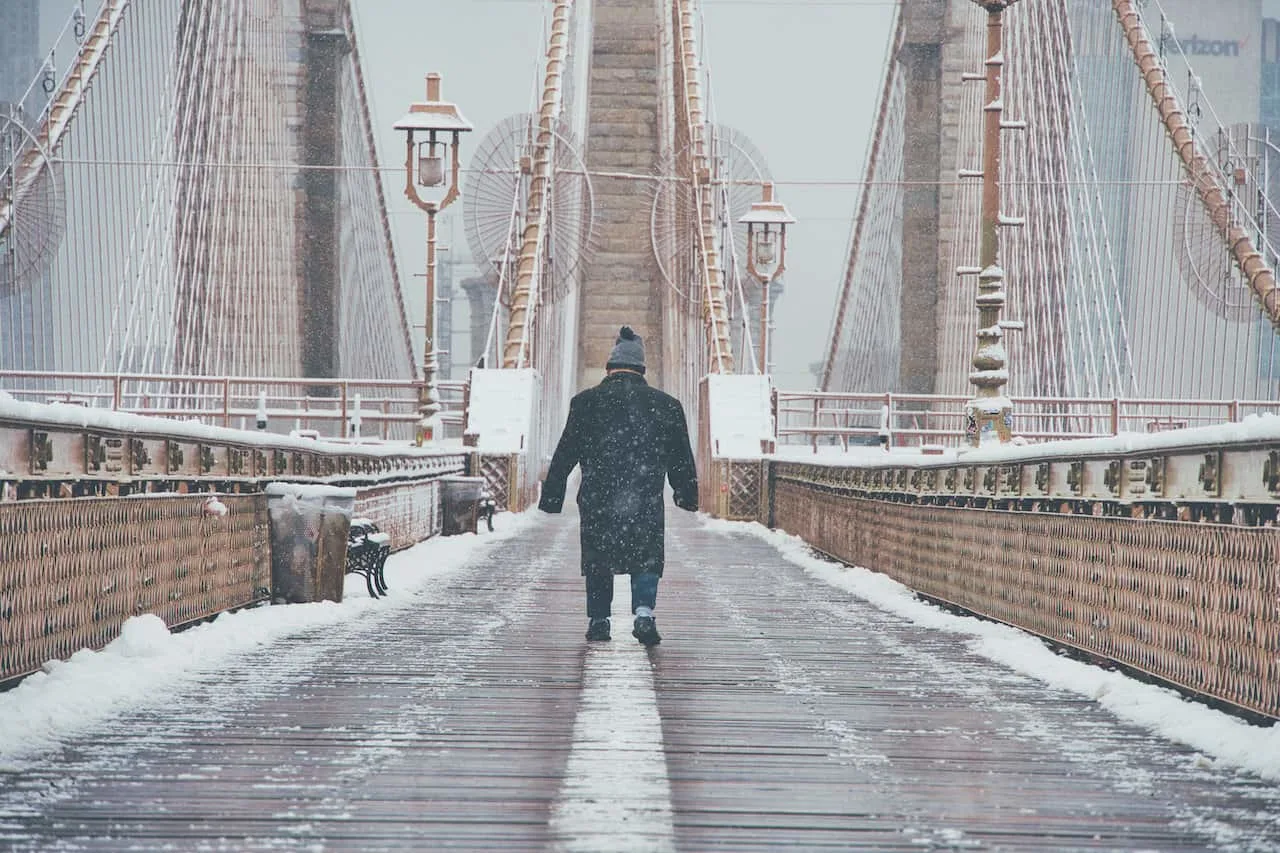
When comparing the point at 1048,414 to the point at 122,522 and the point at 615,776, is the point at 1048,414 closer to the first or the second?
the point at 122,522

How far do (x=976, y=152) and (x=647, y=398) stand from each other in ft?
113

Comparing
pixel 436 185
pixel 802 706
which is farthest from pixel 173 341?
pixel 802 706

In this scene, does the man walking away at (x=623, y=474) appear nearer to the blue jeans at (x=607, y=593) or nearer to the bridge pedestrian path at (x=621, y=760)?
the blue jeans at (x=607, y=593)

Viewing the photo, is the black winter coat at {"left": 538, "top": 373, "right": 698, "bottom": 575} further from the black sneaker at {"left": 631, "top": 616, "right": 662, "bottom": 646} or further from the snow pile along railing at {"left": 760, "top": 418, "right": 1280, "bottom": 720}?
the snow pile along railing at {"left": 760, "top": 418, "right": 1280, "bottom": 720}

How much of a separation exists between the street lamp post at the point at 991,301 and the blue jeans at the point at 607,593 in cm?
662

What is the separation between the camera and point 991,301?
15.8 m

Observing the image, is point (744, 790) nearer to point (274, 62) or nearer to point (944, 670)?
point (944, 670)

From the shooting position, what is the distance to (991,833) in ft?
15.2

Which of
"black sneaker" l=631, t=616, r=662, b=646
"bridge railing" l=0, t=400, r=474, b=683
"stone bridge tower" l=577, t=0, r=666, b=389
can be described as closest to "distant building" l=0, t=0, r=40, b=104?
→ "stone bridge tower" l=577, t=0, r=666, b=389

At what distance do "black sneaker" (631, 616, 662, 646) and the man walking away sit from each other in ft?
0.43

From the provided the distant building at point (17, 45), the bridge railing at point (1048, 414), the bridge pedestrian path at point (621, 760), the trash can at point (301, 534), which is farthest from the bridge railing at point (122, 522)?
the distant building at point (17, 45)

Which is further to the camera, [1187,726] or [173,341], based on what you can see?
[173,341]

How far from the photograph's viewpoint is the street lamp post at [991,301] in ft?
Result: 50.9

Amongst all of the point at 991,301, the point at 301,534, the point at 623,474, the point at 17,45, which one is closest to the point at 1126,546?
the point at 623,474
